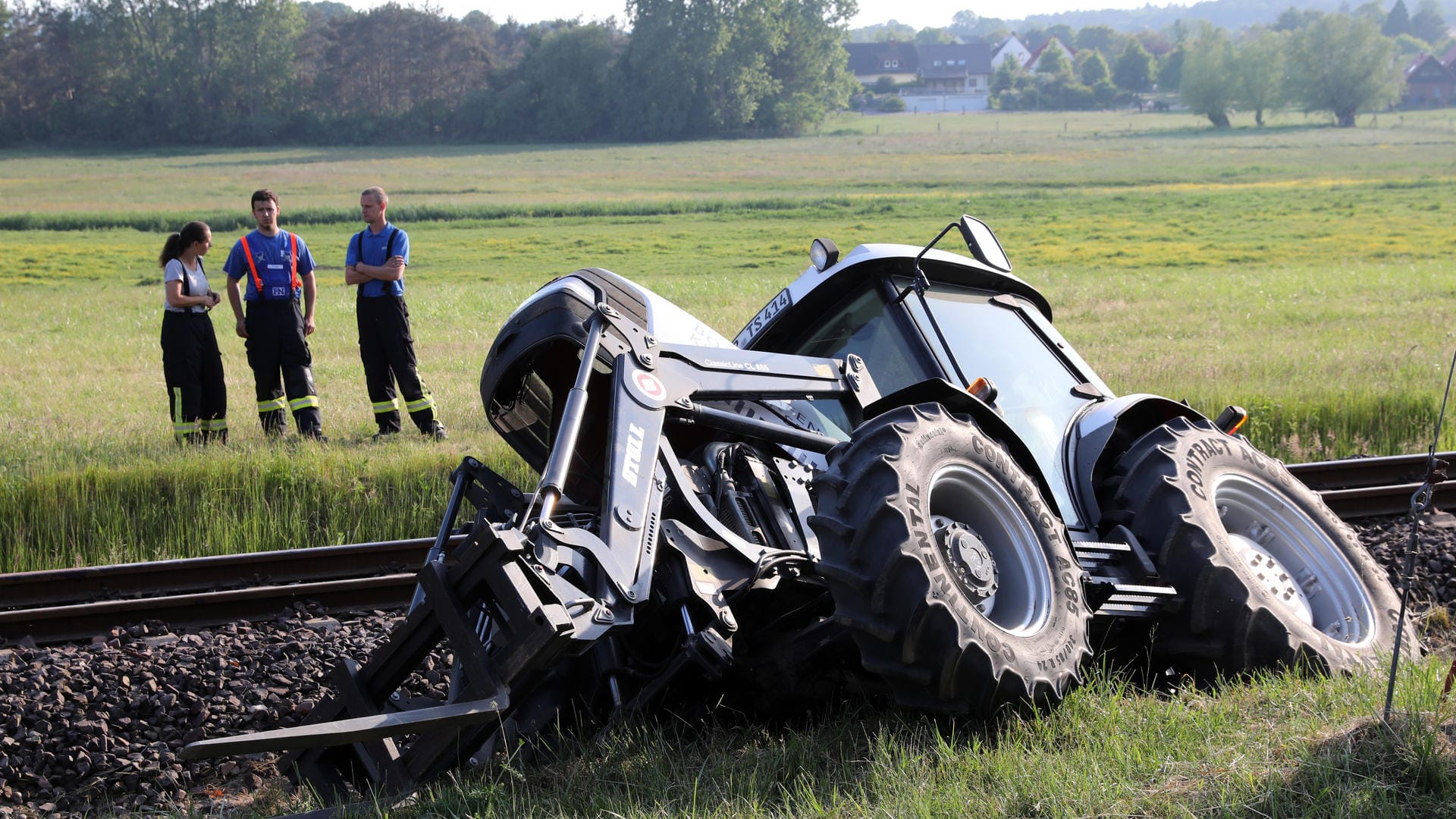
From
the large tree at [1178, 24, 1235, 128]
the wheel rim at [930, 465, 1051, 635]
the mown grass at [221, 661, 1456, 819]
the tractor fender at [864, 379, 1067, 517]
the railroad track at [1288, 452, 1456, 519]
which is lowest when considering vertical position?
the railroad track at [1288, 452, 1456, 519]

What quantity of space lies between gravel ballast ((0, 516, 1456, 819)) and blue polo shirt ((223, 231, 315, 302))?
447 centimetres

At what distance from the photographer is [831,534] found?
416cm

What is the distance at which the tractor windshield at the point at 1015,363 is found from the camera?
5629 mm

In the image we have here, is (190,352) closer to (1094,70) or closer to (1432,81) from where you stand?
(1432,81)

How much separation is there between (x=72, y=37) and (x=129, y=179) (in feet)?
63.6

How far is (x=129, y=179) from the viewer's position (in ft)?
175

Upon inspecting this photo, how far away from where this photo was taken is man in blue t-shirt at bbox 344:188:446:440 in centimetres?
1073

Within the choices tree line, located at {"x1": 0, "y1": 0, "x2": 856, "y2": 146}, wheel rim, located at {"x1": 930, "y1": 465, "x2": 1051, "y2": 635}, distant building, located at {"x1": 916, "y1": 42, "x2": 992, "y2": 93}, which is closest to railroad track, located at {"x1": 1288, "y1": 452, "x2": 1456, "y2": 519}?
wheel rim, located at {"x1": 930, "y1": 465, "x2": 1051, "y2": 635}

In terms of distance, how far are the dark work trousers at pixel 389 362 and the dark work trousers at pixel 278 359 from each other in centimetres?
49

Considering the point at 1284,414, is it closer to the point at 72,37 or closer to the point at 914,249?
the point at 914,249

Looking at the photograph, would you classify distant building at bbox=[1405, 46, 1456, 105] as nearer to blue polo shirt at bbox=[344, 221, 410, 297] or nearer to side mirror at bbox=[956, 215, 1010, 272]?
blue polo shirt at bbox=[344, 221, 410, 297]

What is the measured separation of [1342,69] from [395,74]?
6572 centimetres

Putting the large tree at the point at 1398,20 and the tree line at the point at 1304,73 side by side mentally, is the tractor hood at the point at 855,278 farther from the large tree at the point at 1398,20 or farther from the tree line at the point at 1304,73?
the large tree at the point at 1398,20

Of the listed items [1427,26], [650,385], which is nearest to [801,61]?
[650,385]
